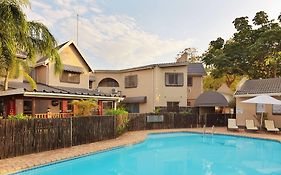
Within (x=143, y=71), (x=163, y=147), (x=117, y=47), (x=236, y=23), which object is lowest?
(x=163, y=147)

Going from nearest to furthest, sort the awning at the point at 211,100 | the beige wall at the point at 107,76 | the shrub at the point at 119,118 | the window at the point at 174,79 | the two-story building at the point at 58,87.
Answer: the two-story building at the point at 58,87 < the shrub at the point at 119,118 < the awning at the point at 211,100 < the window at the point at 174,79 < the beige wall at the point at 107,76

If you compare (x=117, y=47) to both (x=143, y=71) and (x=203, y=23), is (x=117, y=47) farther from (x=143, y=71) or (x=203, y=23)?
(x=203, y=23)

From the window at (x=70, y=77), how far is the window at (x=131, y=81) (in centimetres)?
934

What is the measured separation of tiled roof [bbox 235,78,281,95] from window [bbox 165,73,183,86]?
7.67 metres

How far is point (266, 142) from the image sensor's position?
19.3 m

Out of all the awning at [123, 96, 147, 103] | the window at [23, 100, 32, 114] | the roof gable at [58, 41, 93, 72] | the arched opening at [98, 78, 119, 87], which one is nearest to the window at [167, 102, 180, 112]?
the awning at [123, 96, 147, 103]

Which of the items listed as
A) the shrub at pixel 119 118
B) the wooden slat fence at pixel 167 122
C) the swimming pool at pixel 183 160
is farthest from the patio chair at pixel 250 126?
the shrub at pixel 119 118

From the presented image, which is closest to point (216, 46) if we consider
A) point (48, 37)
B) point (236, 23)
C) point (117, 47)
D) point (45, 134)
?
point (236, 23)

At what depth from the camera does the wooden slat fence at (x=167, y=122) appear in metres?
25.3

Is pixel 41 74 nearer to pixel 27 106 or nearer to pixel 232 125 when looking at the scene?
pixel 27 106

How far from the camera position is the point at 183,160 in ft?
47.1

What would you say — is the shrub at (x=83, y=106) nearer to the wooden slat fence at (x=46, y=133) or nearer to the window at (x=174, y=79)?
the wooden slat fence at (x=46, y=133)

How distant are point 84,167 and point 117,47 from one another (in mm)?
21202

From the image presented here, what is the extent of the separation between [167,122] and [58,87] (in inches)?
445
